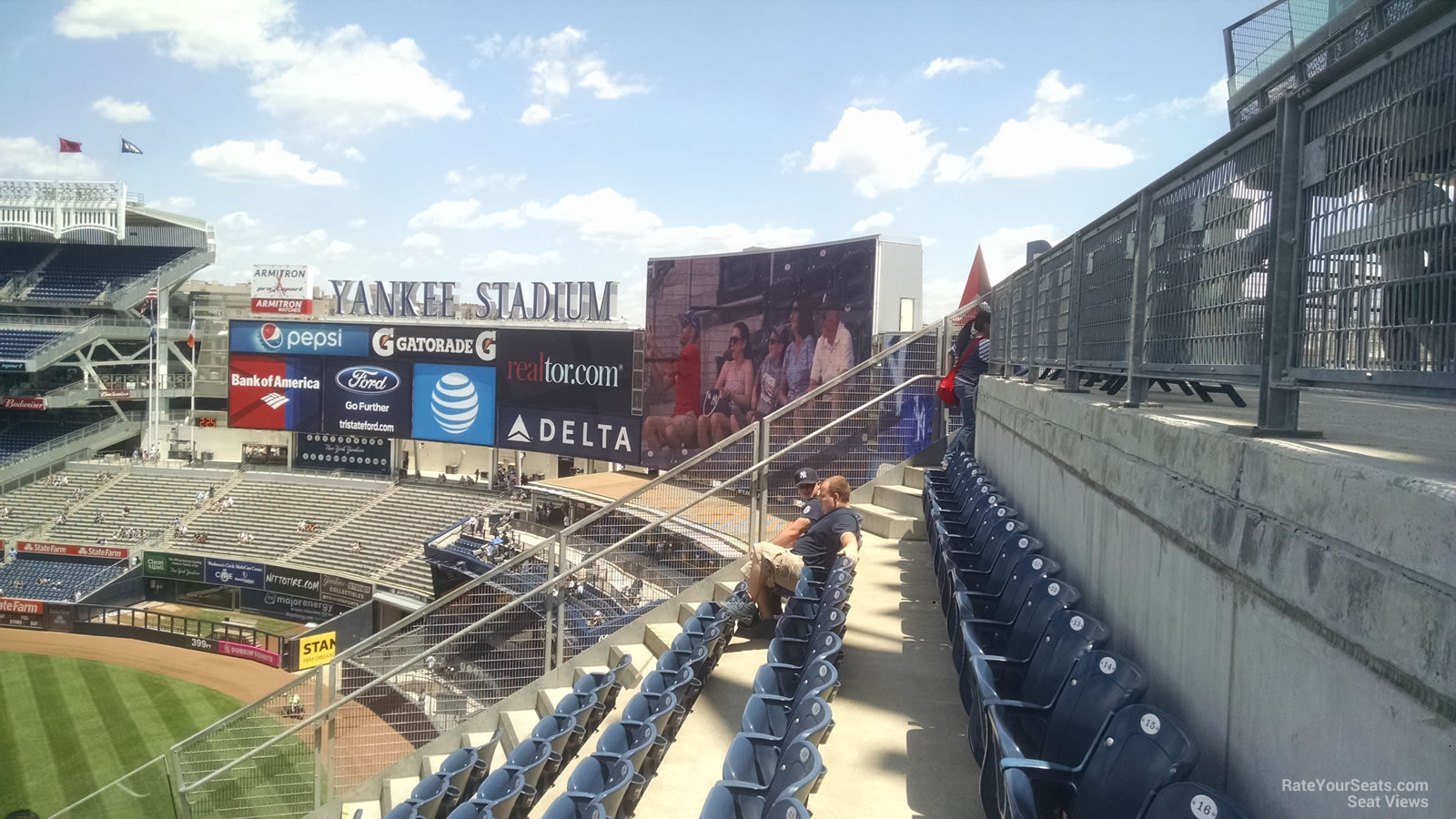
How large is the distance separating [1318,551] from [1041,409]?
307 centimetres

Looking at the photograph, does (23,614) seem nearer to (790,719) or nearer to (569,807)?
(569,807)

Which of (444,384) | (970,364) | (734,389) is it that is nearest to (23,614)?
(444,384)

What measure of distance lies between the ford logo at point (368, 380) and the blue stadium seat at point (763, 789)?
2562 centimetres

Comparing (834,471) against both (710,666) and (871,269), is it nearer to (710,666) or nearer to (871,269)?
(710,666)

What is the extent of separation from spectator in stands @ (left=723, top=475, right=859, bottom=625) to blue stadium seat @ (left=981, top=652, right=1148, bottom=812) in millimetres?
2747

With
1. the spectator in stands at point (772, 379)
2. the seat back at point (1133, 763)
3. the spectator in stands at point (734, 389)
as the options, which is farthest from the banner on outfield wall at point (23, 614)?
the seat back at point (1133, 763)

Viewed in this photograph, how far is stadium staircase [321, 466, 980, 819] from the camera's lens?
3.71 metres

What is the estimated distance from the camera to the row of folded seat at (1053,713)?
7.09 feet

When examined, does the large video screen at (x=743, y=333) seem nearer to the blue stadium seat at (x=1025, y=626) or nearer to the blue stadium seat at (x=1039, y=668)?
the blue stadium seat at (x=1025, y=626)

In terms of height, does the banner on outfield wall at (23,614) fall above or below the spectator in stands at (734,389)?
below

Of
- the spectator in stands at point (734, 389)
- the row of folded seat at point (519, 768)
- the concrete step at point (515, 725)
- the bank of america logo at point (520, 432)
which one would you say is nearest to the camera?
the row of folded seat at point (519, 768)

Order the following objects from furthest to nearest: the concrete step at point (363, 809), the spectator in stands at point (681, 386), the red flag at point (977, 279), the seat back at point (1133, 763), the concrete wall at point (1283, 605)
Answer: the spectator in stands at point (681, 386) < the red flag at point (977, 279) < the concrete step at point (363, 809) < the seat back at point (1133, 763) < the concrete wall at point (1283, 605)

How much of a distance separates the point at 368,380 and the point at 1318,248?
27912mm

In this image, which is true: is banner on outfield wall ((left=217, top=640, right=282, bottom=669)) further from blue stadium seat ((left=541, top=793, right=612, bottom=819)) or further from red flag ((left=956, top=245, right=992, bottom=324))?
blue stadium seat ((left=541, top=793, right=612, bottom=819))
